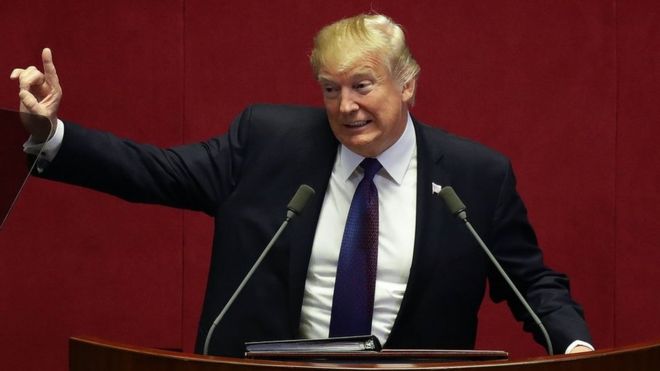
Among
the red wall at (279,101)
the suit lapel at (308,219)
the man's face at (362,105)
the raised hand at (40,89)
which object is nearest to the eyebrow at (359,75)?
the man's face at (362,105)

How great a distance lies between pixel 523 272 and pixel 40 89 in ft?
3.02

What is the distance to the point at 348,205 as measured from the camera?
7.42 feet

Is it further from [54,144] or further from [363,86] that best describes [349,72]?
[54,144]

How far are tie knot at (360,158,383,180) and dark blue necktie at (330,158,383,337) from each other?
1 centimetres

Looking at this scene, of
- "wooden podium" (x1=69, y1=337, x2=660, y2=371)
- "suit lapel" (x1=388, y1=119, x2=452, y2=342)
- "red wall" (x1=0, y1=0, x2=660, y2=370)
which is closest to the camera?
"wooden podium" (x1=69, y1=337, x2=660, y2=371)

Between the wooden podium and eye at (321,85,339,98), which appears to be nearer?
the wooden podium

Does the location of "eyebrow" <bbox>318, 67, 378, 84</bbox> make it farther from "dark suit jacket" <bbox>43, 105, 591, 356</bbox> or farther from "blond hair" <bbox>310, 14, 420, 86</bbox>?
"dark suit jacket" <bbox>43, 105, 591, 356</bbox>

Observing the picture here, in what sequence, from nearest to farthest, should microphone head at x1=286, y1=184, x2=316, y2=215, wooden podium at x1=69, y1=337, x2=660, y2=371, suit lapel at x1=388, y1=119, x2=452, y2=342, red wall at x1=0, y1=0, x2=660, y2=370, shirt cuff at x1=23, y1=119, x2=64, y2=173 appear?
wooden podium at x1=69, y1=337, x2=660, y2=371 → microphone head at x1=286, y1=184, x2=316, y2=215 → shirt cuff at x1=23, y1=119, x2=64, y2=173 → suit lapel at x1=388, y1=119, x2=452, y2=342 → red wall at x1=0, y1=0, x2=660, y2=370

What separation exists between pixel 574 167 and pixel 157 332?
3.90 feet

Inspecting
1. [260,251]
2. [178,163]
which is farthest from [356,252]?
[178,163]

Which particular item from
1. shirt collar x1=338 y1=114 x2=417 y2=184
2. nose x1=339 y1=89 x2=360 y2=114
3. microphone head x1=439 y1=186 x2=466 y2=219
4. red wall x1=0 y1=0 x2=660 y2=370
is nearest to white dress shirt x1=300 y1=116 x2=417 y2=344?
shirt collar x1=338 y1=114 x2=417 y2=184

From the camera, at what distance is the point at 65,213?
10.5ft

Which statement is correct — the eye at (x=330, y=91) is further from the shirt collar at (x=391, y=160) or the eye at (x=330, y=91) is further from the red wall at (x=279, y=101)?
the red wall at (x=279, y=101)

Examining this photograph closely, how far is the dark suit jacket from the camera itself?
221 centimetres
